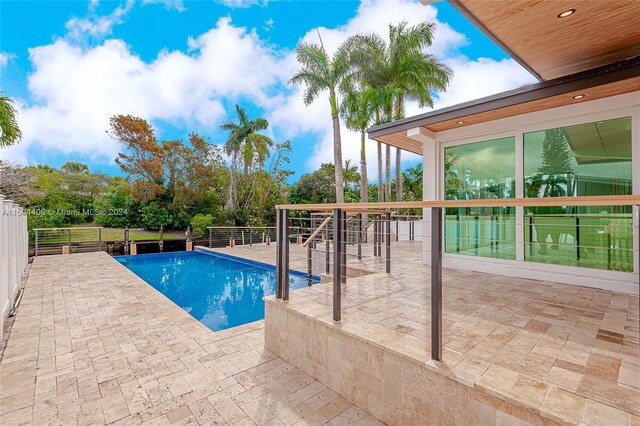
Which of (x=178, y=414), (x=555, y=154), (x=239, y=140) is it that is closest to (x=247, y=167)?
(x=239, y=140)

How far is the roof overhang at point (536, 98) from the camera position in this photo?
3490 millimetres

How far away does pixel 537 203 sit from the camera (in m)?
1.65

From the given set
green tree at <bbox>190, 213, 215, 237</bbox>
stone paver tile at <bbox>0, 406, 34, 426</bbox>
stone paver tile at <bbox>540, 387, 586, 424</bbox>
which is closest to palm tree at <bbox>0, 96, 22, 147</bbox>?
stone paver tile at <bbox>0, 406, 34, 426</bbox>

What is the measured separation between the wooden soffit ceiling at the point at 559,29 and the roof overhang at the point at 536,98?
250mm

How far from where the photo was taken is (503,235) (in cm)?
518

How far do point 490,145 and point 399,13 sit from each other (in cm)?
1185

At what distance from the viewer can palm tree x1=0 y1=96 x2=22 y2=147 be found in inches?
303

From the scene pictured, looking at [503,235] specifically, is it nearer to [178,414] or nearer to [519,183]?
[519,183]

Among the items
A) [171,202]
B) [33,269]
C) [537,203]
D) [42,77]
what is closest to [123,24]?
[42,77]

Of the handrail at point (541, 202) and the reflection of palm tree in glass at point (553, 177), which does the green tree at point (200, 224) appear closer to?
the reflection of palm tree in glass at point (553, 177)

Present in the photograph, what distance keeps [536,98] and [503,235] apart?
2.27 metres

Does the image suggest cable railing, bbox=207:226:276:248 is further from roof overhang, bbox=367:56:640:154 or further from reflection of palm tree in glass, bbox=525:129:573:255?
reflection of palm tree in glass, bbox=525:129:573:255

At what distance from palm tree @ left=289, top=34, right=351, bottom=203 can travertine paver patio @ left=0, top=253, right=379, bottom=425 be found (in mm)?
10712


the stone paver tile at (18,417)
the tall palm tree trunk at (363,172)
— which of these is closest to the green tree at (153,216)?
the tall palm tree trunk at (363,172)
